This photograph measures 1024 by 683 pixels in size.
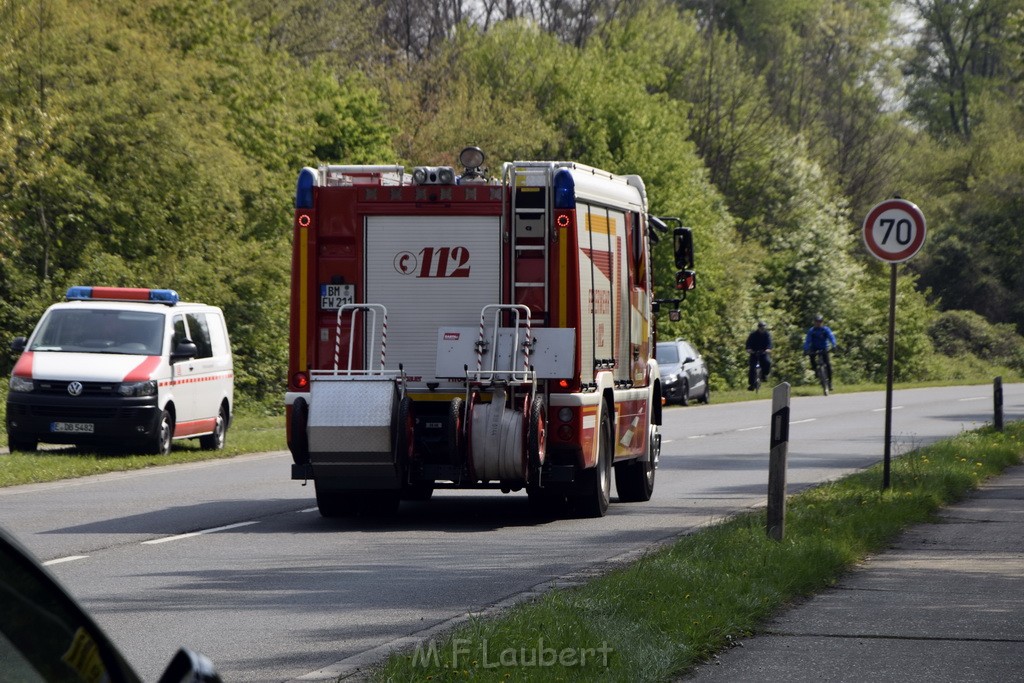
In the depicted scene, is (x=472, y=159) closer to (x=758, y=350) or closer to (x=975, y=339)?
(x=758, y=350)

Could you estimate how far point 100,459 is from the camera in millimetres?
19812

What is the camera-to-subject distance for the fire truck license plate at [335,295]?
45.4 feet

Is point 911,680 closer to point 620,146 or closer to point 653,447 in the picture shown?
point 653,447

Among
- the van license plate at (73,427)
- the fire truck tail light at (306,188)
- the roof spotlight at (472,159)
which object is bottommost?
the van license plate at (73,427)

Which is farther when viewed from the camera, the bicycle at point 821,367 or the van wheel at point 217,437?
the bicycle at point 821,367

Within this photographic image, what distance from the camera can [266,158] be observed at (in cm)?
3806

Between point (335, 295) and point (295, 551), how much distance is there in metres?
2.78

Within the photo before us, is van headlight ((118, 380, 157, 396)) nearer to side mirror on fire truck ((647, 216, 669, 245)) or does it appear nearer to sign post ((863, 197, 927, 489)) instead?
side mirror on fire truck ((647, 216, 669, 245))

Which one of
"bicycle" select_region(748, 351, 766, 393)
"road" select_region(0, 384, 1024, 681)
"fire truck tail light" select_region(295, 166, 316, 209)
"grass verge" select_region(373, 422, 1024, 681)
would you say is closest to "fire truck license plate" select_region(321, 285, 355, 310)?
"fire truck tail light" select_region(295, 166, 316, 209)

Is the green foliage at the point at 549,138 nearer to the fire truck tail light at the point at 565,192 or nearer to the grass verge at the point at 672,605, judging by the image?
the fire truck tail light at the point at 565,192

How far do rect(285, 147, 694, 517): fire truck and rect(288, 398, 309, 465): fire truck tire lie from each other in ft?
0.05

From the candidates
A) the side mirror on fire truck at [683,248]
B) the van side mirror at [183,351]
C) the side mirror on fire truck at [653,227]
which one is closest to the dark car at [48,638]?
the side mirror on fire truck at [683,248]

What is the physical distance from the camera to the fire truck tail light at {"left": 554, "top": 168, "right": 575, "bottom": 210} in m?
13.5

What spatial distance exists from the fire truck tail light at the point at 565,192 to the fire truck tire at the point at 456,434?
1843 mm
